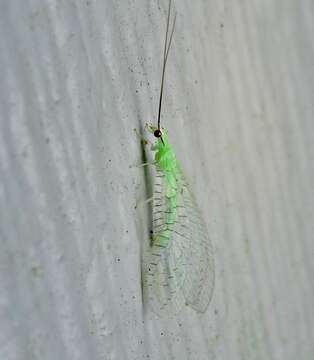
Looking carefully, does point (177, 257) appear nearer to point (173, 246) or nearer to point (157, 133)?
point (173, 246)

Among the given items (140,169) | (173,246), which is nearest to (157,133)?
(140,169)

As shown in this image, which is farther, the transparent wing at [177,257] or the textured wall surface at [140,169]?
the transparent wing at [177,257]

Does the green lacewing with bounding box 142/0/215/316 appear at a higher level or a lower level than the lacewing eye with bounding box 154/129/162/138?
lower

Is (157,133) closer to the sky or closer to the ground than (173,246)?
closer to the sky

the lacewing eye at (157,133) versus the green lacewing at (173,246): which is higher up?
the lacewing eye at (157,133)

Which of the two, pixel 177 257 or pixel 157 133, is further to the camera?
pixel 177 257

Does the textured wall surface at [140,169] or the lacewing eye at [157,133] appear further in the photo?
the lacewing eye at [157,133]
